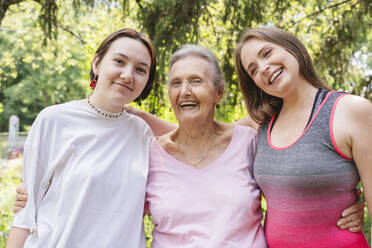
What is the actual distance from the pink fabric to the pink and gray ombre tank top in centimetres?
22

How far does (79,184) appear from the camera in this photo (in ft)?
5.76

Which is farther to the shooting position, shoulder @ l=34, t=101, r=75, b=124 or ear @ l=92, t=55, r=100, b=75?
ear @ l=92, t=55, r=100, b=75

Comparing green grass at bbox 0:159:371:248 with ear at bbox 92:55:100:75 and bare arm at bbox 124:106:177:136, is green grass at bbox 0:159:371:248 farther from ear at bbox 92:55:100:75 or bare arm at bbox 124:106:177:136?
ear at bbox 92:55:100:75

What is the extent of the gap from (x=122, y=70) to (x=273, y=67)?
88cm

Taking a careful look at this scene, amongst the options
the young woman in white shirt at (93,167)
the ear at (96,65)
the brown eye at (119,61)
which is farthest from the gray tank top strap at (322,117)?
the ear at (96,65)

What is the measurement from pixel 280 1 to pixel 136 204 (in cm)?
361

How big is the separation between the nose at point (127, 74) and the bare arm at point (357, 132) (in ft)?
3.77

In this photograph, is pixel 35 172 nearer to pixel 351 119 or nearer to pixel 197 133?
pixel 197 133

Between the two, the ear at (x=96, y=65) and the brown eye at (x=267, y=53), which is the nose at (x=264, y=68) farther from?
the ear at (x=96, y=65)

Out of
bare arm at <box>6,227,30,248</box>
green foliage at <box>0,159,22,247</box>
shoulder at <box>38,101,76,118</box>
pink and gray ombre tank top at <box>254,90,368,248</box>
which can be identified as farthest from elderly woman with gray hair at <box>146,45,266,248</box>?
green foliage at <box>0,159,22,247</box>

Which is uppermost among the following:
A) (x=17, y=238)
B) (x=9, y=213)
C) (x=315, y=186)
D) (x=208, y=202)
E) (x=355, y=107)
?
(x=355, y=107)

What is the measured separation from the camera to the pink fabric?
1.89 meters

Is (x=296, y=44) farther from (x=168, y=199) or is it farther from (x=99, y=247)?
(x=99, y=247)

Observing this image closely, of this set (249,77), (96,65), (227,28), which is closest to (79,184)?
(96,65)
